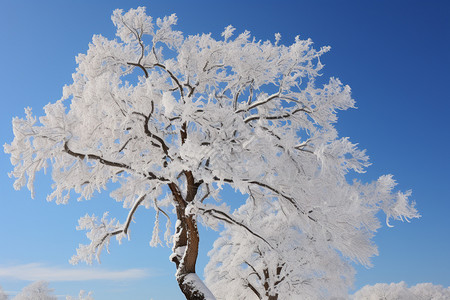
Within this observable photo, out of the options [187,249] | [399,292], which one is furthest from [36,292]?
[399,292]

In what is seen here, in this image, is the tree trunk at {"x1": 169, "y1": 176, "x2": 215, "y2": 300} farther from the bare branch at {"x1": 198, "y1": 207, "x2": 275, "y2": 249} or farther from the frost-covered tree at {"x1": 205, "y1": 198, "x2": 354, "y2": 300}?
the frost-covered tree at {"x1": 205, "y1": 198, "x2": 354, "y2": 300}

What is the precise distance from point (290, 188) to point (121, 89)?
15.2 feet

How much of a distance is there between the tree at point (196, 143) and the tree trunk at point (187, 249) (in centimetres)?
3

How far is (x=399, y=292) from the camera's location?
5344 centimetres

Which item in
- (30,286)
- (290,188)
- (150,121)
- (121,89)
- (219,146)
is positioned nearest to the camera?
(219,146)

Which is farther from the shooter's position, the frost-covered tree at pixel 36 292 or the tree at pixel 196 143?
the frost-covered tree at pixel 36 292

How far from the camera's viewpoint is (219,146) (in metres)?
7.73

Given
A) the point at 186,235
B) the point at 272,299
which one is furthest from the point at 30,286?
the point at 186,235

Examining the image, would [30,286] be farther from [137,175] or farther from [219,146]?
[219,146]

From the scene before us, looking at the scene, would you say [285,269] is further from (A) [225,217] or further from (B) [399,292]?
(B) [399,292]

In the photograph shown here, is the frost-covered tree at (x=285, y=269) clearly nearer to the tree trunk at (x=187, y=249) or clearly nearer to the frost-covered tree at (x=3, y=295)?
the tree trunk at (x=187, y=249)

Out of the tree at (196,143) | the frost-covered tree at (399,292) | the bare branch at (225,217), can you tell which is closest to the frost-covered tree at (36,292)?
the tree at (196,143)

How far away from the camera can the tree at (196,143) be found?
8.14 m

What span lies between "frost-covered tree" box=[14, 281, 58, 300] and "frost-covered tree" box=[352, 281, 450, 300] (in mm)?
39331
